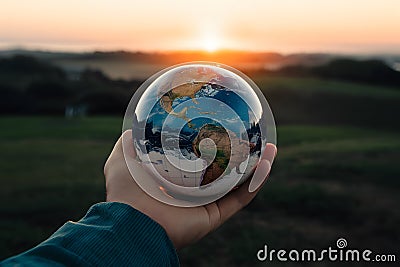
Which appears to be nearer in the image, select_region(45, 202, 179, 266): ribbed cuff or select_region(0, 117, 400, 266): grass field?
select_region(45, 202, 179, 266): ribbed cuff

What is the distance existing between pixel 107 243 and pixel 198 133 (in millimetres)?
702

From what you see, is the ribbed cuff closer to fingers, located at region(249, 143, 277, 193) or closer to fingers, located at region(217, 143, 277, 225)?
fingers, located at region(217, 143, 277, 225)

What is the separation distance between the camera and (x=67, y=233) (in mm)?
1878

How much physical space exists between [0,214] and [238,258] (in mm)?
3779

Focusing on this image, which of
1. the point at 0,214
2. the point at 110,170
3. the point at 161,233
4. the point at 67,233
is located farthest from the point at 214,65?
the point at 0,214

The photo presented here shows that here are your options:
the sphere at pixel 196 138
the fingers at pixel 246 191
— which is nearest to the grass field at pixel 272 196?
the fingers at pixel 246 191

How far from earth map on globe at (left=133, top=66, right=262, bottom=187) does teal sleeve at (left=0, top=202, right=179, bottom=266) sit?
38cm

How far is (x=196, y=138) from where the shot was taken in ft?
7.98

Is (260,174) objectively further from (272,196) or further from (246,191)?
(272,196)

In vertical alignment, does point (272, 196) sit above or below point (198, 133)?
below

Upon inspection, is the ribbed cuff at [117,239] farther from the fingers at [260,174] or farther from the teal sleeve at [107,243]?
the fingers at [260,174]

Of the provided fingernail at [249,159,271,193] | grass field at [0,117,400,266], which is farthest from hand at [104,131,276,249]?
grass field at [0,117,400,266]

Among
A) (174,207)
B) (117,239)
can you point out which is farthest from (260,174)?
(117,239)

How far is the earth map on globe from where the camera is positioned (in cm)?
244
